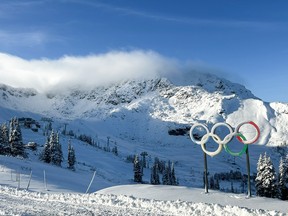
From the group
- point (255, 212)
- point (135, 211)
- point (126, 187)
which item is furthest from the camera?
point (126, 187)

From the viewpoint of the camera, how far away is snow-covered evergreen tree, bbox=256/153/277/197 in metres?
55.2

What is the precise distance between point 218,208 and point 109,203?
6.70 meters

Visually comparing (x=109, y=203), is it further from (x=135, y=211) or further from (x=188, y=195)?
(x=188, y=195)

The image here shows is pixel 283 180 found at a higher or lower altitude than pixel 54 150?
lower

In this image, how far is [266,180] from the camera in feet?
183

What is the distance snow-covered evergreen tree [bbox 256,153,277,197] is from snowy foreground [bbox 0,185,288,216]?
30340 mm

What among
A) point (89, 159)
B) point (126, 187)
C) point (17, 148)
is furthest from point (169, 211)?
point (89, 159)

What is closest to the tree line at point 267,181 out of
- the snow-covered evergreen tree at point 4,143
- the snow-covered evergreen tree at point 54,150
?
the snow-covered evergreen tree at point 54,150

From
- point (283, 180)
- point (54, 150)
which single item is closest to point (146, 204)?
point (283, 180)

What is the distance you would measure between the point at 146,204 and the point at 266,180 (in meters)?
37.4

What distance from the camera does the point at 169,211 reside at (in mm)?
21188

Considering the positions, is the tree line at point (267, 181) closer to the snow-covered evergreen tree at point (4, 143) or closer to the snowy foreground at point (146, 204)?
the snowy foreground at point (146, 204)

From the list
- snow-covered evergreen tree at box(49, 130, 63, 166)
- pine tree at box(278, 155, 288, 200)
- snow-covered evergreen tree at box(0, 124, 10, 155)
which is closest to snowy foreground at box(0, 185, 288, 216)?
pine tree at box(278, 155, 288, 200)

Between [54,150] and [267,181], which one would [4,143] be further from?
[267,181]
